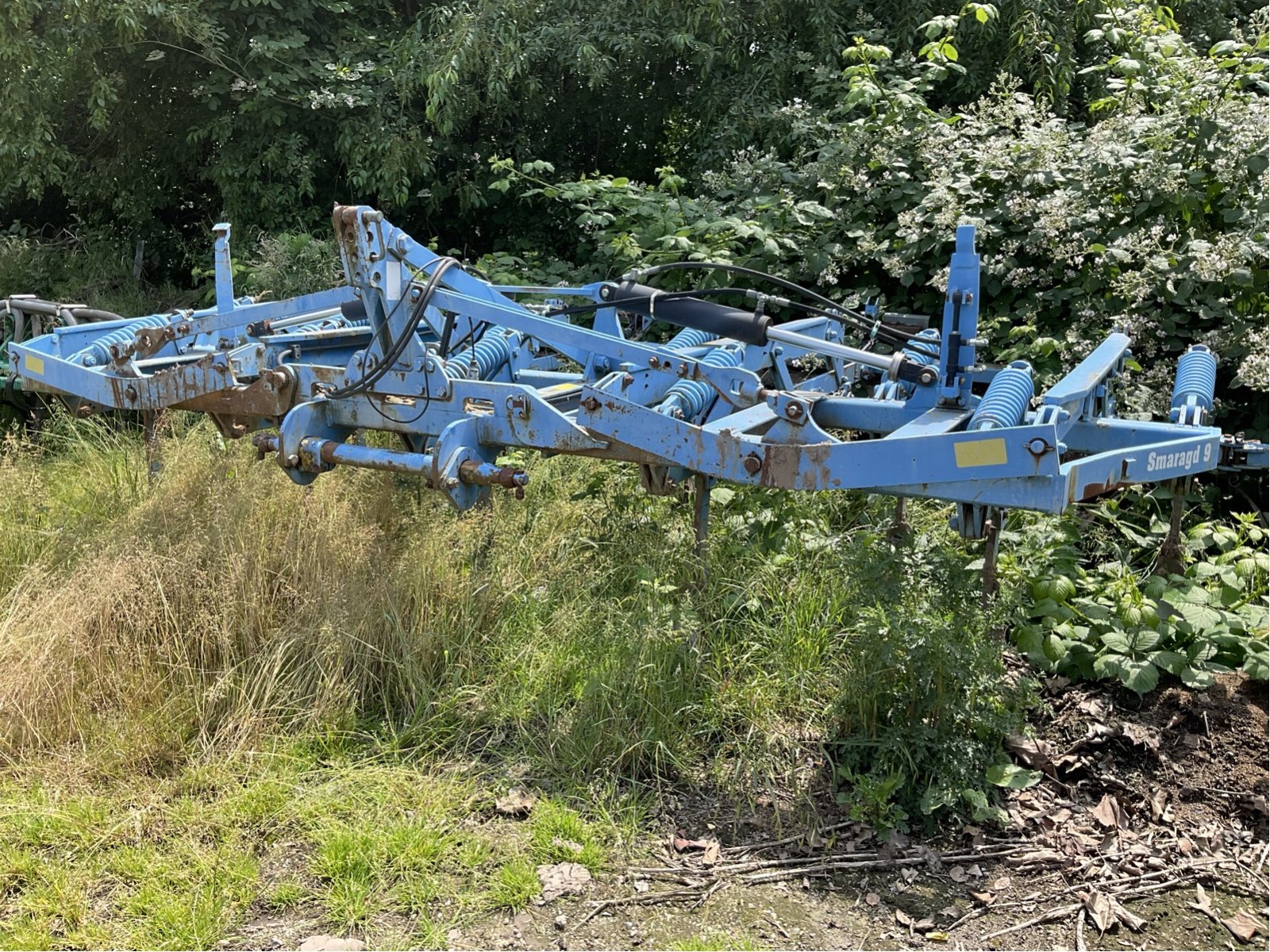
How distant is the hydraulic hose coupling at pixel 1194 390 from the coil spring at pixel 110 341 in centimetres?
394

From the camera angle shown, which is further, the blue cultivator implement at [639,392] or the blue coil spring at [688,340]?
the blue coil spring at [688,340]

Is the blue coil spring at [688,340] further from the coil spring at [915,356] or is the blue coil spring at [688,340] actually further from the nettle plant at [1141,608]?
the nettle plant at [1141,608]

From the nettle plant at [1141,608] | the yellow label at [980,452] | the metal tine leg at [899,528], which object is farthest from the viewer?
the metal tine leg at [899,528]

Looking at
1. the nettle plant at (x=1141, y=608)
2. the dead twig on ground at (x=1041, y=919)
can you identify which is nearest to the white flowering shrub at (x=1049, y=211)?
the nettle plant at (x=1141, y=608)

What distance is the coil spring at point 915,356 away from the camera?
3.91m

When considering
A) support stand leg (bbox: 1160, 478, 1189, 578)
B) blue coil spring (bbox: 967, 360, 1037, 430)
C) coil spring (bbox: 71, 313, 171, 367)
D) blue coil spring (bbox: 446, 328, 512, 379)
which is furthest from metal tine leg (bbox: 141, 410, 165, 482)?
support stand leg (bbox: 1160, 478, 1189, 578)

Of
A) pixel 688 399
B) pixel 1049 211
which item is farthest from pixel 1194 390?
pixel 1049 211

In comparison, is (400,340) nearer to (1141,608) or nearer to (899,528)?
(899,528)

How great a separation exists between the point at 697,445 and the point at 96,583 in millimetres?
2259

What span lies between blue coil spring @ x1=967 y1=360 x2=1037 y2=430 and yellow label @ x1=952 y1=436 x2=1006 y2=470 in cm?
7

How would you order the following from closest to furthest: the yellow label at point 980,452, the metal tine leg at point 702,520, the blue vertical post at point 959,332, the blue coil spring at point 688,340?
1. the yellow label at point 980,452
2. the blue vertical post at point 959,332
3. the metal tine leg at point 702,520
4. the blue coil spring at point 688,340

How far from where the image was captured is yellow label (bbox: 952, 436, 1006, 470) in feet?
9.35

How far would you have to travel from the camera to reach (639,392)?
3.74 meters

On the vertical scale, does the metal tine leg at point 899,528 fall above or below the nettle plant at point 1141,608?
above
